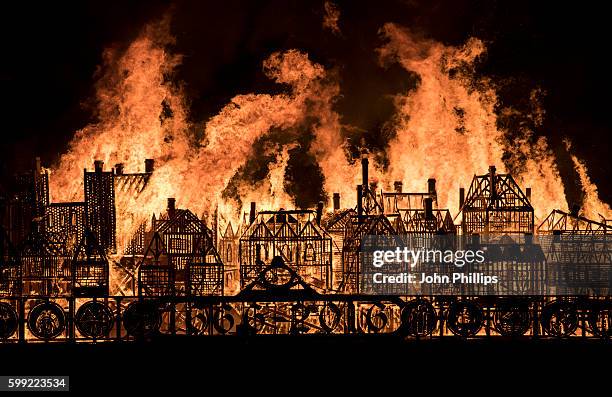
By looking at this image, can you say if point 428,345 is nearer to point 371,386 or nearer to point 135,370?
point 371,386

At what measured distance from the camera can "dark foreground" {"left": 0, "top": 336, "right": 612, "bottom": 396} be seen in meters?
19.1

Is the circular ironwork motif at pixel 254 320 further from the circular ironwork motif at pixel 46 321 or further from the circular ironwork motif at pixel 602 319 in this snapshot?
the circular ironwork motif at pixel 602 319

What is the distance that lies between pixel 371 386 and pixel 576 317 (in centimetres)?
417

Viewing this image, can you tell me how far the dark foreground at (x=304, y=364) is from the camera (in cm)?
1908

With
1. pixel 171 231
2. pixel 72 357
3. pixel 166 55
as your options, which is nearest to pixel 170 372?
pixel 72 357

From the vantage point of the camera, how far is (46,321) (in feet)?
65.8

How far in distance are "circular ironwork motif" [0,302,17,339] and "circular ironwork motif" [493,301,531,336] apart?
368 inches

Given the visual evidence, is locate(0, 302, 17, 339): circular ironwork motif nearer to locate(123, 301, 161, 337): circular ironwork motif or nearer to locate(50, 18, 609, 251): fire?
locate(123, 301, 161, 337): circular ironwork motif

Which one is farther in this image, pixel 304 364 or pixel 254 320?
pixel 254 320

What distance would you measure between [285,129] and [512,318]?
48.9 feet

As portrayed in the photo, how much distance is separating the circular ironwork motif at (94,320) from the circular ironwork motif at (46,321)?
34 cm

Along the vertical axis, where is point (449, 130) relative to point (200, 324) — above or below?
above

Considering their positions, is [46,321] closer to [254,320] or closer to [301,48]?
[254,320]

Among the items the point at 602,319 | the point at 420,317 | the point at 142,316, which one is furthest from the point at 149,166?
the point at 602,319
